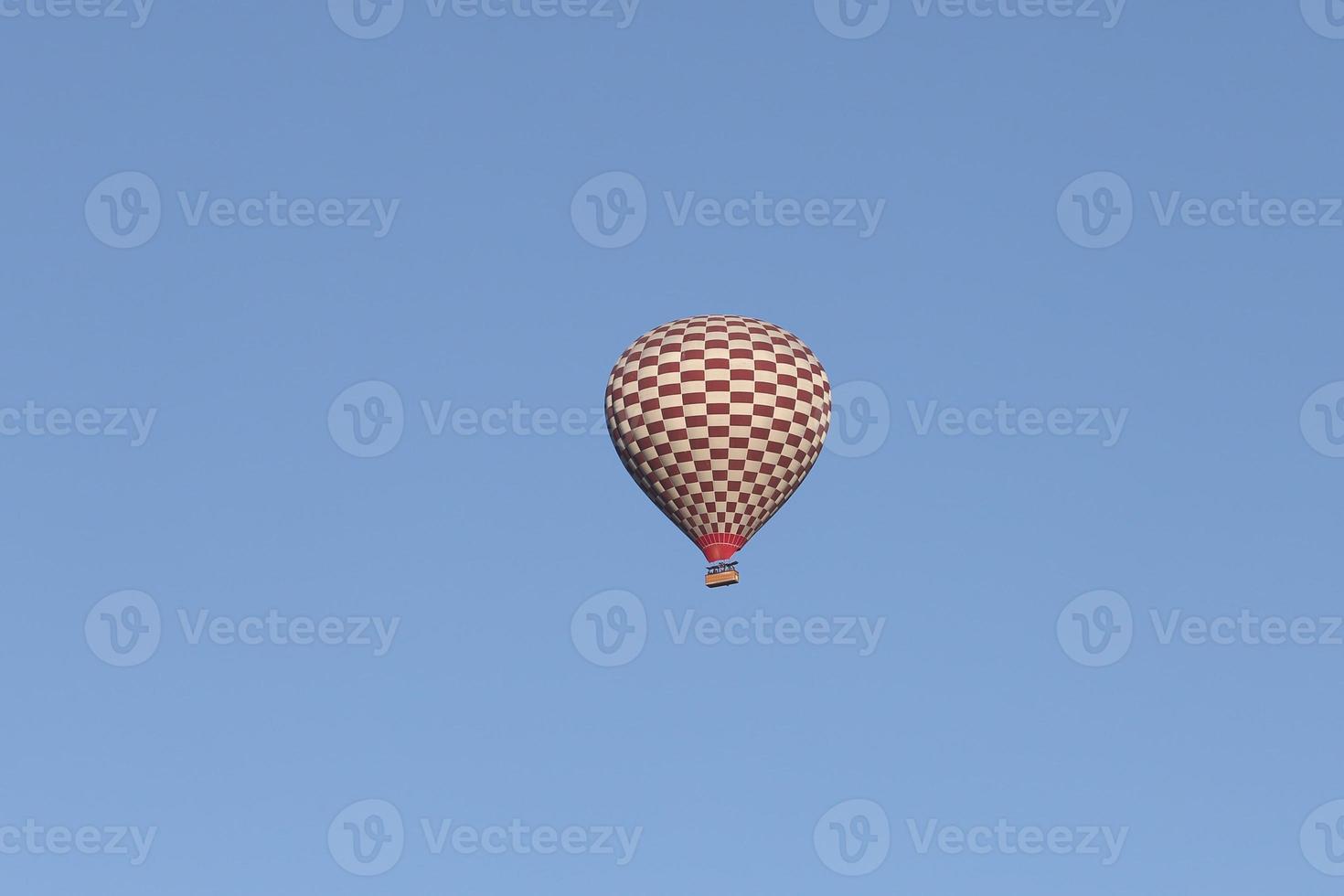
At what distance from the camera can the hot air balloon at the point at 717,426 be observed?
85.3 m

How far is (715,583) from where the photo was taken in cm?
8456

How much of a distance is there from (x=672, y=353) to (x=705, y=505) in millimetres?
3943

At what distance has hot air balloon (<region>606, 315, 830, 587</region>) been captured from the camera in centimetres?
8531

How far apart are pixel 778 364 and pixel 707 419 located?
100 inches

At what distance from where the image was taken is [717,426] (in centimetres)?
8531

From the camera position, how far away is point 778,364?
86.5 meters

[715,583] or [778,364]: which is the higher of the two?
[778,364]

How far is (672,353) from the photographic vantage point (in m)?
86.2

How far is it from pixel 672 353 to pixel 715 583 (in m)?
5.96

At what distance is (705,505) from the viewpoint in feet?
280

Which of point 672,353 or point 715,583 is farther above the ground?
point 672,353

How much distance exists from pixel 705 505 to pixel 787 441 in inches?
106

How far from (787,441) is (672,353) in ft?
11.8
